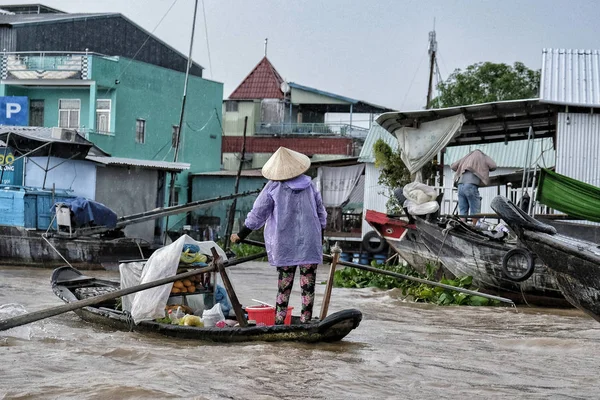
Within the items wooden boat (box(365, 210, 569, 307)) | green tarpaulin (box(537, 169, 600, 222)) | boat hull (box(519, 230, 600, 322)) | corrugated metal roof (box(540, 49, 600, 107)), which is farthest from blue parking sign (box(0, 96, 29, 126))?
boat hull (box(519, 230, 600, 322))

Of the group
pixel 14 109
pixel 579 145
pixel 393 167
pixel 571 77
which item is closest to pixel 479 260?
pixel 579 145

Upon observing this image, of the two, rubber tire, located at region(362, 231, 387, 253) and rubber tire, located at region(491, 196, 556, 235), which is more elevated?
rubber tire, located at region(491, 196, 556, 235)

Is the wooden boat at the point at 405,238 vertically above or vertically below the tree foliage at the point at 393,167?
below

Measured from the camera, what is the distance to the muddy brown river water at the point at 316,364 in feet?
19.2

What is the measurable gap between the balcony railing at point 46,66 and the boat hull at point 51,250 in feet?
26.4

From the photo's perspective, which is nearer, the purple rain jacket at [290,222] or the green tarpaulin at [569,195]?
the purple rain jacket at [290,222]

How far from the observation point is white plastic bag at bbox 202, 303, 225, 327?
7750mm

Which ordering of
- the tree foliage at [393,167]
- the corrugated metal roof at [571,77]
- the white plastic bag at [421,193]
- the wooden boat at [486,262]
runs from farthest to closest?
1. the tree foliage at [393,167]
2. the corrugated metal roof at [571,77]
3. the white plastic bag at [421,193]
4. the wooden boat at [486,262]

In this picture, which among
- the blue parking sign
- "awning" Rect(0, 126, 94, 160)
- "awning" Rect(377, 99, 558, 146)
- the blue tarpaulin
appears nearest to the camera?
"awning" Rect(377, 99, 558, 146)

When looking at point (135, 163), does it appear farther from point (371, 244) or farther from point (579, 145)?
point (579, 145)

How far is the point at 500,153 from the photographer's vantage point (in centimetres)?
2352

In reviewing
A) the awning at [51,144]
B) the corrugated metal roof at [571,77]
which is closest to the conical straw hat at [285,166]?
the corrugated metal roof at [571,77]

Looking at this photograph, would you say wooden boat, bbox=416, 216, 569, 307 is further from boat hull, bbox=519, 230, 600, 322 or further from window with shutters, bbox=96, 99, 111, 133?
window with shutters, bbox=96, 99, 111, 133

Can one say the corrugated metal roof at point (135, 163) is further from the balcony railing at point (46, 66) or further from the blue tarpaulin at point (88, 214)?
the balcony railing at point (46, 66)
